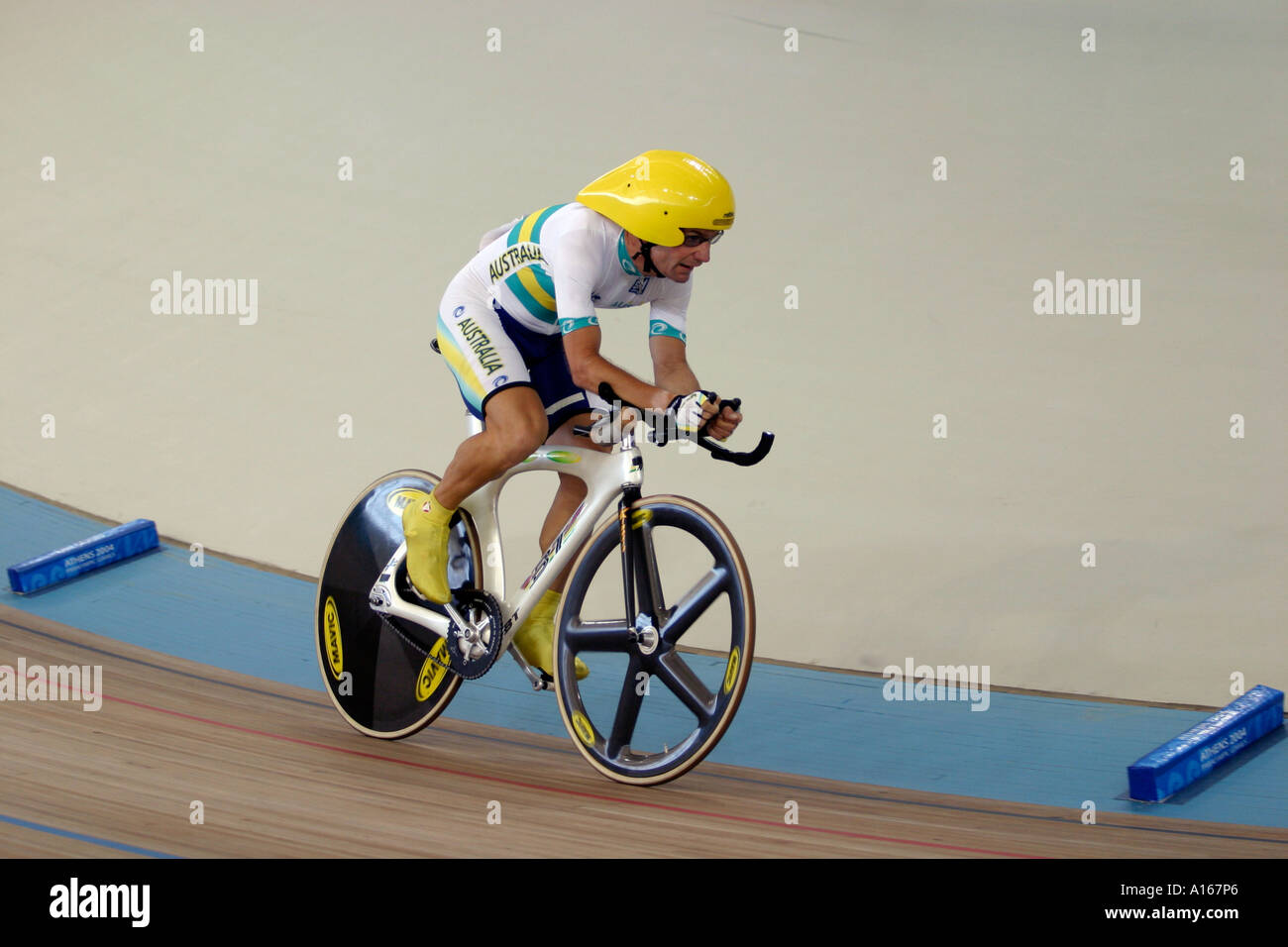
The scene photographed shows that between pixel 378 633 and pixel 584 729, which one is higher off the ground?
pixel 378 633

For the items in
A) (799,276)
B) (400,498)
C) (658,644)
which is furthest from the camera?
(799,276)

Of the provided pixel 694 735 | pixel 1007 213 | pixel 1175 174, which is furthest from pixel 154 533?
pixel 1175 174

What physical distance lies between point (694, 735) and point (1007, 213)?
4.43m

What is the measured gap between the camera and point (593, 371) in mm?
2512

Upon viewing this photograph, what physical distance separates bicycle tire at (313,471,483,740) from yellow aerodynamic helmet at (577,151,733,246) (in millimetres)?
849

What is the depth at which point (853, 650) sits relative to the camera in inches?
145

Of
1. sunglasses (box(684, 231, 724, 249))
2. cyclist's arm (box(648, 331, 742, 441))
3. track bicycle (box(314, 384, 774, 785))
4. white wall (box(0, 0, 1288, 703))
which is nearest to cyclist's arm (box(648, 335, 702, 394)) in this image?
cyclist's arm (box(648, 331, 742, 441))

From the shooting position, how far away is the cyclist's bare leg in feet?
8.99

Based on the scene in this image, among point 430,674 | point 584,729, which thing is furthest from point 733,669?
point 430,674

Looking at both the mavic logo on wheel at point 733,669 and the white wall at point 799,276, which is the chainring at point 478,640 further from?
the white wall at point 799,276

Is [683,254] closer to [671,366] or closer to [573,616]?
[671,366]

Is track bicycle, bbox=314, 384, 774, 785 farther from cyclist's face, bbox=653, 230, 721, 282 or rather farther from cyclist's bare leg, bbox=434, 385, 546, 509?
cyclist's face, bbox=653, 230, 721, 282

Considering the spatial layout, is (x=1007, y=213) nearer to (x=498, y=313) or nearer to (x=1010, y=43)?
(x=1010, y=43)

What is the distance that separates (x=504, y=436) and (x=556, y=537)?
0.88ft
